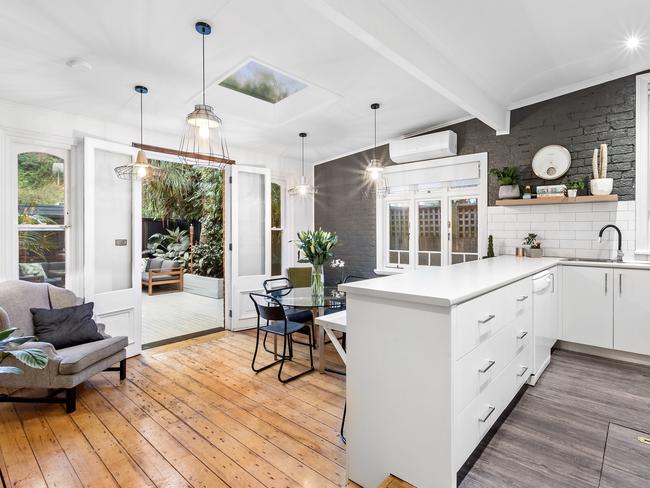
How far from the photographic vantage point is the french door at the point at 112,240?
3502 mm

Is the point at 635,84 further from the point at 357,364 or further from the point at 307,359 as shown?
the point at 307,359

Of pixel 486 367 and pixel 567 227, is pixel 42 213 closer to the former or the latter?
pixel 486 367

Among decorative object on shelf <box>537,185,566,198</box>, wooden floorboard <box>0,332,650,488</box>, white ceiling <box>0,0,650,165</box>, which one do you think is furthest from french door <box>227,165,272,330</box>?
decorative object on shelf <box>537,185,566,198</box>

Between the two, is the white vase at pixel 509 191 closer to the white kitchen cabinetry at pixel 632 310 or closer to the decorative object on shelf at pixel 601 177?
the decorative object on shelf at pixel 601 177

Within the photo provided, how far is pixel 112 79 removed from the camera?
9.63ft

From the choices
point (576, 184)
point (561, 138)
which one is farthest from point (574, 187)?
point (561, 138)

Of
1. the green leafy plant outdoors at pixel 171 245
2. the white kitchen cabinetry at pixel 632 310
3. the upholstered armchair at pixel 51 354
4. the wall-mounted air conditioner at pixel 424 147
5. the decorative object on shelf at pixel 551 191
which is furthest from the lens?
the green leafy plant outdoors at pixel 171 245

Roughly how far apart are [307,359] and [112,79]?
3.22 m

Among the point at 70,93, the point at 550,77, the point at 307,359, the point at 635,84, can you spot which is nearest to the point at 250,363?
the point at 307,359

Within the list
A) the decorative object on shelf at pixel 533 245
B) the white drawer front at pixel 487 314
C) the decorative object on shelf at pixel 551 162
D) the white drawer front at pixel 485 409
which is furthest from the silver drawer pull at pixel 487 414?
the decorative object on shelf at pixel 551 162

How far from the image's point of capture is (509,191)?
13.2 feet

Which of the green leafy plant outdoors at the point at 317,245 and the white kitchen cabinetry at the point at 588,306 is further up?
the green leafy plant outdoors at the point at 317,245

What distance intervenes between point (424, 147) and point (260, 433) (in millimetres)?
3876

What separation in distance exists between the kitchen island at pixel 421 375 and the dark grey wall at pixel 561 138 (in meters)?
2.71
